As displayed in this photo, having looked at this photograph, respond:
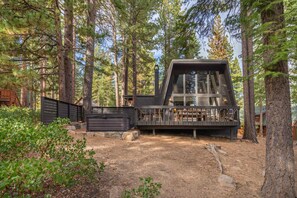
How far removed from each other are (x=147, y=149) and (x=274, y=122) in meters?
3.56

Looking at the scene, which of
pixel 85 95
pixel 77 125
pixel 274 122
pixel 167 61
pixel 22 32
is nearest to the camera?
pixel 274 122

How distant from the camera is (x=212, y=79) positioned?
10.8 m

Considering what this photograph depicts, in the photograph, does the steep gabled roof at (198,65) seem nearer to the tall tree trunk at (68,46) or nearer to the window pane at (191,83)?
the window pane at (191,83)

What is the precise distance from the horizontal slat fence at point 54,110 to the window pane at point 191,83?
624cm

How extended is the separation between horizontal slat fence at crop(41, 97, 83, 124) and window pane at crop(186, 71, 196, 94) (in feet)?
20.5

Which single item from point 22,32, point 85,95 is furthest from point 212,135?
point 22,32

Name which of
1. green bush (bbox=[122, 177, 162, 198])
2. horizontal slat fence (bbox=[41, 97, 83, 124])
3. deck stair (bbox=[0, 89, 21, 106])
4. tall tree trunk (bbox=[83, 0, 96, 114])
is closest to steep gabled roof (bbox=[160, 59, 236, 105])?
tall tree trunk (bbox=[83, 0, 96, 114])

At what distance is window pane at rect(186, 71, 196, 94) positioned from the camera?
35.6 ft

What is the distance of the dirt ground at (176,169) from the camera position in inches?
150

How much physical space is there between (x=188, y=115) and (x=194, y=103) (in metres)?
1.91

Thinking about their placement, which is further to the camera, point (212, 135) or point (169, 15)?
point (169, 15)

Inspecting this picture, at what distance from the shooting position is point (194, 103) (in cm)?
1073

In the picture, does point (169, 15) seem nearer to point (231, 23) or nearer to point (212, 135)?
point (212, 135)

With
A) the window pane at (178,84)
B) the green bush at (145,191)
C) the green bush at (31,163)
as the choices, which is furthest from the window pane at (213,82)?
the green bush at (31,163)
